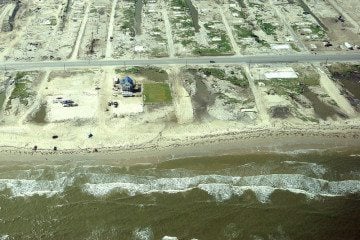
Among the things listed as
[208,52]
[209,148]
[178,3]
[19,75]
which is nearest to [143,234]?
[209,148]

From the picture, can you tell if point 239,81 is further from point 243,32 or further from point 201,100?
point 243,32

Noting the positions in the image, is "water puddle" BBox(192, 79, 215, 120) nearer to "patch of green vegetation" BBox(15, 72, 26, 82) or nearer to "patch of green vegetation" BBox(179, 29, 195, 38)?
"patch of green vegetation" BBox(179, 29, 195, 38)

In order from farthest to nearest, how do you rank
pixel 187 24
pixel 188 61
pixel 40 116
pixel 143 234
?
1. pixel 187 24
2. pixel 188 61
3. pixel 40 116
4. pixel 143 234

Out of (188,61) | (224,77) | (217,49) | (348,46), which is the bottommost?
(224,77)

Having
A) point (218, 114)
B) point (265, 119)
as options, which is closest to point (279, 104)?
point (265, 119)

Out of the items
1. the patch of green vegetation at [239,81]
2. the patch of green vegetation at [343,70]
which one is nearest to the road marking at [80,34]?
the patch of green vegetation at [239,81]

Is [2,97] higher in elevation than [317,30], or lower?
lower
